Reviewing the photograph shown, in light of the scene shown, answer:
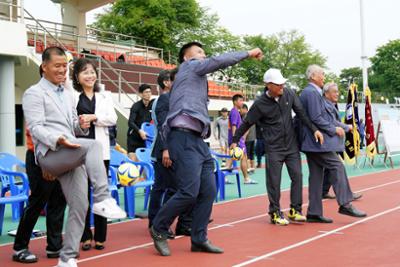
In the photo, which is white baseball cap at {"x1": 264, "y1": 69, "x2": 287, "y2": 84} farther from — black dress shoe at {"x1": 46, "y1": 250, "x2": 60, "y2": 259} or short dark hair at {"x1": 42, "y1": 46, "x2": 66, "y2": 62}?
black dress shoe at {"x1": 46, "y1": 250, "x2": 60, "y2": 259}

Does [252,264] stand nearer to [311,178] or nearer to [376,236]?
[376,236]

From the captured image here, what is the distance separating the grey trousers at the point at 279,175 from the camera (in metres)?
7.01

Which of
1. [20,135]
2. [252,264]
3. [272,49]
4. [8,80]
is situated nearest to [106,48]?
[20,135]

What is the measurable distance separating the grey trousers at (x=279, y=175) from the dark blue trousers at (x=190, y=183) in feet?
5.14

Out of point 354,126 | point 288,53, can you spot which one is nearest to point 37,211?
point 354,126

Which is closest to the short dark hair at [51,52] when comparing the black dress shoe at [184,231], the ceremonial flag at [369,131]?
the black dress shoe at [184,231]

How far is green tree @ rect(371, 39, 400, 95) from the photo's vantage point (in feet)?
265

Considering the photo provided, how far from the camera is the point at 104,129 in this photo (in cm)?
578

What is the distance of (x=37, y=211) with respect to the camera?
17.3 ft

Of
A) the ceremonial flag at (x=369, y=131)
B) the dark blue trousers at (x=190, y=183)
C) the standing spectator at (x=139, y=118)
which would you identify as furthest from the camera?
the ceremonial flag at (x=369, y=131)

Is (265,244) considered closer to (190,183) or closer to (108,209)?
(190,183)

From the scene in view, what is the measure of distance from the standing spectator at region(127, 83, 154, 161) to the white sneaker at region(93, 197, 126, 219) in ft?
17.2

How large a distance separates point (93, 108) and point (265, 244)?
218 cm

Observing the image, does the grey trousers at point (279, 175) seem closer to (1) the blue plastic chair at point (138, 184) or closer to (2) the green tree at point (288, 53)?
(1) the blue plastic chair at point (138, 184)
